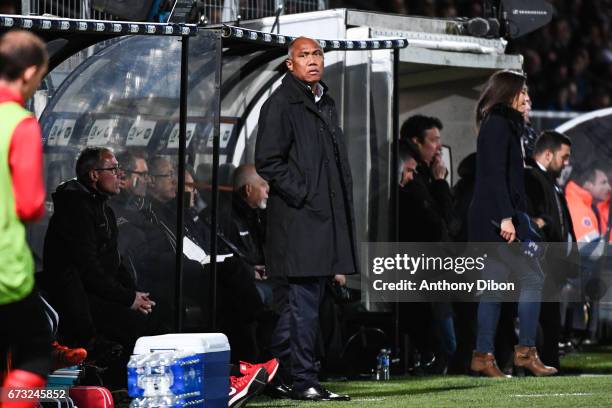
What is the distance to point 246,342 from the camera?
32.1 feet

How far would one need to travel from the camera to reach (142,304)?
8.97 metres

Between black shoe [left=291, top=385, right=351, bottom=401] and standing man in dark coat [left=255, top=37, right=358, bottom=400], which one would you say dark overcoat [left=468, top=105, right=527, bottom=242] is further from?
black shoe [left=291, top=385, right=351, bottom=401]

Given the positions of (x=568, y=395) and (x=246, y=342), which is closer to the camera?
(x=568, y=395)

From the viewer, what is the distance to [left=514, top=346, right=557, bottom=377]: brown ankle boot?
10.3 m

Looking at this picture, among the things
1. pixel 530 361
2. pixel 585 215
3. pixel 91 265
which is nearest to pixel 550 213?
pixel 530 361

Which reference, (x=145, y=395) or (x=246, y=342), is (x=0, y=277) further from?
(x=246, y=342)

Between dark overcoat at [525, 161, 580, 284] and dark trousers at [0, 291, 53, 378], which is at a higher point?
dark overcoat at [525, 161, 580, 284]

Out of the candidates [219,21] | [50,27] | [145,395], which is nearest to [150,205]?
[50,27]

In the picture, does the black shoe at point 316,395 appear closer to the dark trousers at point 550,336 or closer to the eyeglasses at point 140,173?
the eyeglasses at point 140,173

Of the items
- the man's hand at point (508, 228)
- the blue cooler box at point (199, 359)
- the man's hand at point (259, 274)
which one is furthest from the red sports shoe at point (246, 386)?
the man's hand at point (508, 228)

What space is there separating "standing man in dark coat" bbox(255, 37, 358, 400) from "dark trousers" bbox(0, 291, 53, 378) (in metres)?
3.24

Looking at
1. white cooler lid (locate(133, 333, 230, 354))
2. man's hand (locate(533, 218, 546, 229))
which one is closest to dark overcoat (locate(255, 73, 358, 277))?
white cooler lid (locate(133, 333, 230, 354))

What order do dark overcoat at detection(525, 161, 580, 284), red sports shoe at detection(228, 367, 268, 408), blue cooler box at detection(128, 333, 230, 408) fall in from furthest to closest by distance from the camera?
1. dark overcoat at detection(525, 161, 580, 284)
2. red sports shoe at detection(228, 367, 268, 408)
3. blue cooler box at detection(128, 333, 230, 408)

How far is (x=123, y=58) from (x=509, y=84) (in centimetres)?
275
